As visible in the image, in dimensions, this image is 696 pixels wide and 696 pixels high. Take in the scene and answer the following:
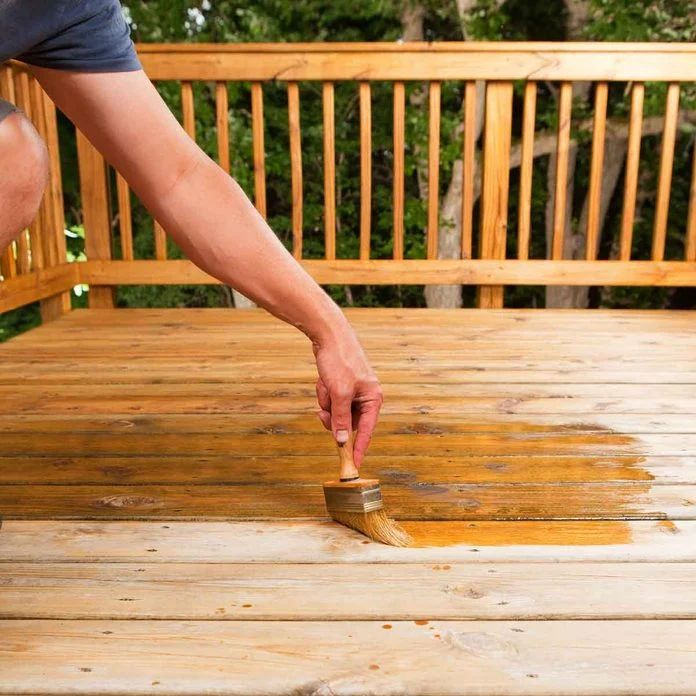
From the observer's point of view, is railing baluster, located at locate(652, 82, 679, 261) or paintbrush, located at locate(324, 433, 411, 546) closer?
paintbrush, located at locate(324, 433, 411, 546)

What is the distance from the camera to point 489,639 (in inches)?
36.3

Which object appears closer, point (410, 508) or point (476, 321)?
point (410, 508)

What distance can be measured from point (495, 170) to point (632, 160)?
21.6 inches

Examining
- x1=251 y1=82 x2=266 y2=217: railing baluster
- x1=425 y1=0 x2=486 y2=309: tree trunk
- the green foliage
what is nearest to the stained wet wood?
x1=251 y1=82 x2=266 y2=217: railing baluster

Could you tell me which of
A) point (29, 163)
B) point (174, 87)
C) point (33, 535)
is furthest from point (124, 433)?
point (174, 87)

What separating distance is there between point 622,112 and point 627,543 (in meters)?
6.14

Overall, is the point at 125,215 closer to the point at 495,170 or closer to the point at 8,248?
the point at 8,248

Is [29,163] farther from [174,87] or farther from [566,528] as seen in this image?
[174,87]

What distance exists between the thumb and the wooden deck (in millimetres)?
151

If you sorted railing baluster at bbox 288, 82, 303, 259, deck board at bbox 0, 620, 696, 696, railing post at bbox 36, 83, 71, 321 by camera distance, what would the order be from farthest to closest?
1. railing baluster at bbox 288, 82, 303, 259
2. railing post at bbox 36, 83, 71, 321
3. deck board at bbox 0, 620, 696, 696

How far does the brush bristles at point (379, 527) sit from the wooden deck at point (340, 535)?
0.02 meters

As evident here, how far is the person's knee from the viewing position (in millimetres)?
934

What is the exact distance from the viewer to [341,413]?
3.89 feet

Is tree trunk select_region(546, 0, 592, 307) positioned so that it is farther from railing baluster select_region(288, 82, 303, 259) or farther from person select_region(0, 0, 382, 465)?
person select_region(0, 0, 382, 465)
